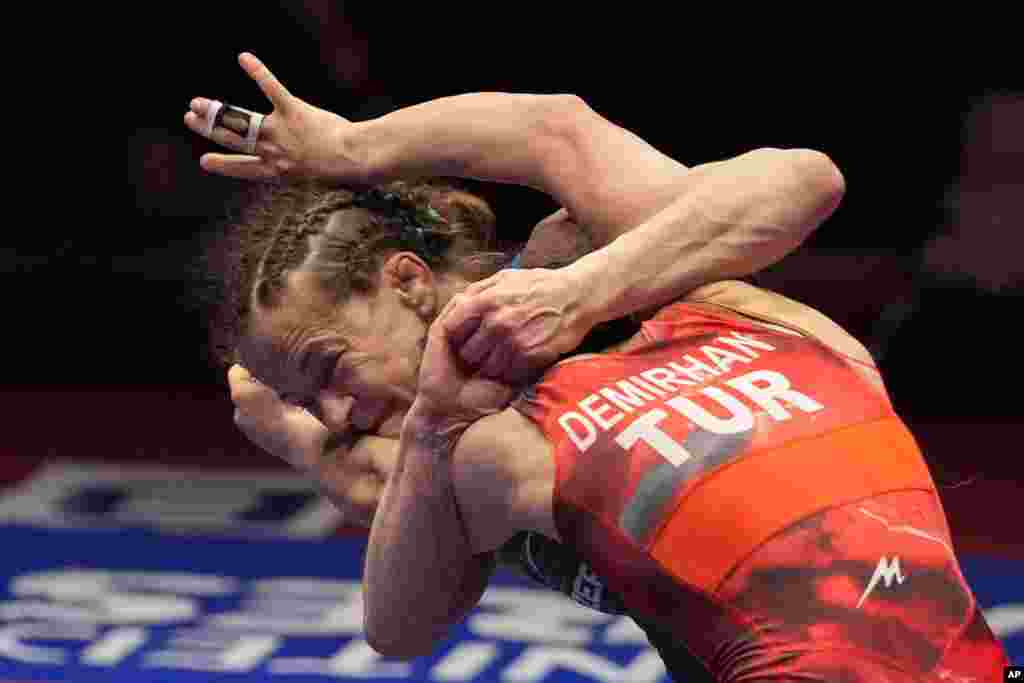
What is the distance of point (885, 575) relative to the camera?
1600mm

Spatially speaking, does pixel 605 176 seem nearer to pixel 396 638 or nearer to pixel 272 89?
pixel 272 89

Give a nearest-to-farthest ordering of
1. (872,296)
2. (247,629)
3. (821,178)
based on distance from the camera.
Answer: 1. (821,178)
2. (247,629)
3. (872,296)

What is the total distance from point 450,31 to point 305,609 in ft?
6.10

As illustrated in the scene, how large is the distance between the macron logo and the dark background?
2.73 meters

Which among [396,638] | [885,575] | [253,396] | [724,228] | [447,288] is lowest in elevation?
[396,638]

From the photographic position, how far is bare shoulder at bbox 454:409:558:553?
5.42 ft

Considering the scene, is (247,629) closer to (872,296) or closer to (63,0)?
(872,296)

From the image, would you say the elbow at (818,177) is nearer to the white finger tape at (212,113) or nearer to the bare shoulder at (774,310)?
the bare shoulder at (774,310)

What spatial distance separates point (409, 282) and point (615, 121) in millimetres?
2803

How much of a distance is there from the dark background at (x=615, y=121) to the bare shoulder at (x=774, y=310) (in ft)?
8.36

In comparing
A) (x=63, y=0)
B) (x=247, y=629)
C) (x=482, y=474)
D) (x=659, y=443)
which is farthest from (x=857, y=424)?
(x=63, y=0)

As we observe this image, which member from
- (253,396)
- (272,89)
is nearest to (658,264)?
(272,89)

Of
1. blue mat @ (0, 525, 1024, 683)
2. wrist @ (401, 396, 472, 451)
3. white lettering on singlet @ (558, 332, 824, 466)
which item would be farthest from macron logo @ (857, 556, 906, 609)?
blue mat @ (0, 525, 1024, 683)

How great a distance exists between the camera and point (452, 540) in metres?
1.79
